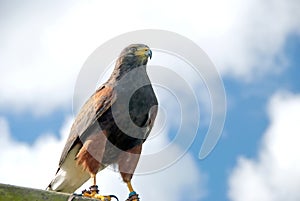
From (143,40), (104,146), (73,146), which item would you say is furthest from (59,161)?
(143,40)

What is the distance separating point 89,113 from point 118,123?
22.3 inches

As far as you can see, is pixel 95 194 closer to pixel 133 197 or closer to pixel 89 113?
pixel 133 197

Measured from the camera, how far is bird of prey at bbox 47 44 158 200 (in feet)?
28.5

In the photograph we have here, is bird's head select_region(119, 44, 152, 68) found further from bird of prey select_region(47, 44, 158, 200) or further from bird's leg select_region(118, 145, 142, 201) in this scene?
bird's leg select_region(118, 145, 142, 201)

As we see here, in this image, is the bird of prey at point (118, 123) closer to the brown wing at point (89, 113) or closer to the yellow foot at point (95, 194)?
the brown wing at point (89, 113)

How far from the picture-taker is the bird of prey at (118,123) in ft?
28.5

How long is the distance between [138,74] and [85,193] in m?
2.11

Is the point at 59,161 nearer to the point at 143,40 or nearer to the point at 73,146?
the point at 73,146

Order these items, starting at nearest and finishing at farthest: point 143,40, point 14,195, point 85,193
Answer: point 14,195 → point 85,193 → point 143,40

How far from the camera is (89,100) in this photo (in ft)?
30.5

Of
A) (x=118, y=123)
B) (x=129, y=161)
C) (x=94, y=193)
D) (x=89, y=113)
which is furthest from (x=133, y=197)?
(x=89, y=113)

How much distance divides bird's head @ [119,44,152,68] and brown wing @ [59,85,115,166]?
1.79 feet

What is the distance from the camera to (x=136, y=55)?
365 inches

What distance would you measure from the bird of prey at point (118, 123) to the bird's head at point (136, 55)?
17mm
